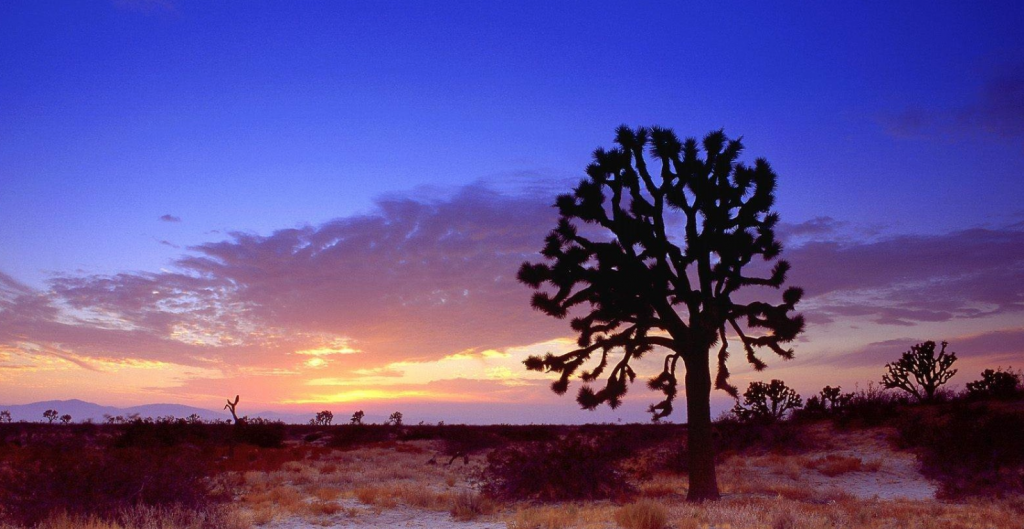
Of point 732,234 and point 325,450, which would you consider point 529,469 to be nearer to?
point 732,234

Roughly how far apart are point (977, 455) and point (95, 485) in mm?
20654

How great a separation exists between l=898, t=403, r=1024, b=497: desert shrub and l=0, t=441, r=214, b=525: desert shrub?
57.5 ft

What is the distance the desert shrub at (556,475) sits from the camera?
1705cm

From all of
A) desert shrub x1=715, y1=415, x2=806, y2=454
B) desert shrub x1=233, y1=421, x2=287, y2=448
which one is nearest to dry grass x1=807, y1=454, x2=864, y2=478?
desert shrub x1=715, y1=415, x2=806, y2=454

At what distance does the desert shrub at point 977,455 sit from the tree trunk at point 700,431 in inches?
270

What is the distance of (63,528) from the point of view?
37.2 feet

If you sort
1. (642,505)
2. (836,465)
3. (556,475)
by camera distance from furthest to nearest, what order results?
(836,465) < (556,475) < (642,505)

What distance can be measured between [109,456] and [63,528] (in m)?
2.79

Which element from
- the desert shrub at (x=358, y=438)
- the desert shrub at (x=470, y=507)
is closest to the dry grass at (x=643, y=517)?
the desert shrub at (x=470, y=507)

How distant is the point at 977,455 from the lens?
18.6m

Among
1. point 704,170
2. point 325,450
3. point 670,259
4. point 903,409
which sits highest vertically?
point 704,170

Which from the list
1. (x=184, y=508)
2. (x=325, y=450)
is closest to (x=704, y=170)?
(x=184, y=508)

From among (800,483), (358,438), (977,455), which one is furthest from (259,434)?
(977,455)

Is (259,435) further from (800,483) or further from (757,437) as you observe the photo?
(800,483)
